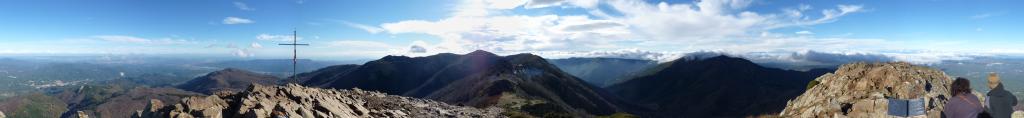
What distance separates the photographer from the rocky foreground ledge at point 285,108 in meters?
43.2

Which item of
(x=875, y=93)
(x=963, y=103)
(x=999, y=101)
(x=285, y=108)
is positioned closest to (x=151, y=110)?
(x=285, y=108)

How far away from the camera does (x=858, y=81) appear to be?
5541 cm

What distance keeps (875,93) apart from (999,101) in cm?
3323

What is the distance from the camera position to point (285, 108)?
1741 inches

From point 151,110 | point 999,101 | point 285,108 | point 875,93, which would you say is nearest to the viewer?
point 999,101

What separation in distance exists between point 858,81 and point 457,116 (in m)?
36.3

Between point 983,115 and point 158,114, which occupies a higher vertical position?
point 983,115

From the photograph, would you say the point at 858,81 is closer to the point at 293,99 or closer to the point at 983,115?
the point at 983,115

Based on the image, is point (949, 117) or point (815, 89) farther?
point (815, 89)

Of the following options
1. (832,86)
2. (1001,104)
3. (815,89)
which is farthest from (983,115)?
(815,89)

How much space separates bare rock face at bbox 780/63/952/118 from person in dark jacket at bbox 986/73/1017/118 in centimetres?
2568

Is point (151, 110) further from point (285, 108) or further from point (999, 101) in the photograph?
point (999, 101)

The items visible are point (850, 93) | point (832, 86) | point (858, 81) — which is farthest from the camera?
point (832, 86)

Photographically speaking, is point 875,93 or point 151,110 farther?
point 875,93
